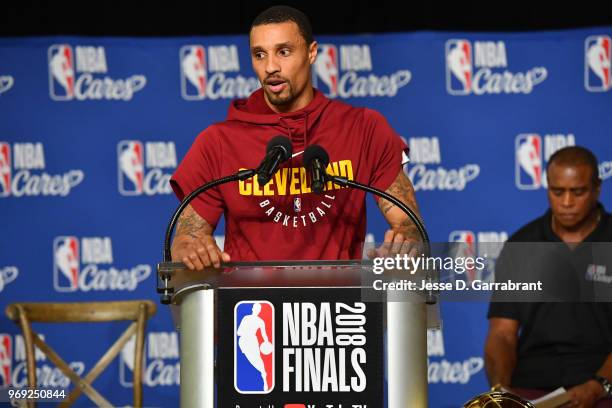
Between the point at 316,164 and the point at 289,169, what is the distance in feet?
1.54

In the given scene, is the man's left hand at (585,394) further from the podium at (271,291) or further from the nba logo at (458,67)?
the podium at (271,291)

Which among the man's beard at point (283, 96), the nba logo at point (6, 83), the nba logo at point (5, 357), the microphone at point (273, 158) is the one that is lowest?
the nba logo at point (5, 357)

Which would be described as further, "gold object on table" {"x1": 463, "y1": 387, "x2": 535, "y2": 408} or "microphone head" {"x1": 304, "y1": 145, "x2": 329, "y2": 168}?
"gold object on table" {"x1": 463, "y1": 387, "x2": 535, "y2": 408}

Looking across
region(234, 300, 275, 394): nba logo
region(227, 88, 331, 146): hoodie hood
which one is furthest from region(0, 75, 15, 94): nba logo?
region(234, 300, 275, 394): nba logo

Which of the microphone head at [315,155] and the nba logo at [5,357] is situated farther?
the nba logo at [5,357]

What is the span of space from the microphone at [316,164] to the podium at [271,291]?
0.23 metres

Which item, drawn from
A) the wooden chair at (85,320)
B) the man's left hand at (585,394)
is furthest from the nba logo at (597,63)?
the wooden chair at (85,320)

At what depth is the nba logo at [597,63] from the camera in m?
4.84

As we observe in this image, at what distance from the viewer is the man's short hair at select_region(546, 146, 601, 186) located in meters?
4.34

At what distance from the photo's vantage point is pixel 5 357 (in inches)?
194

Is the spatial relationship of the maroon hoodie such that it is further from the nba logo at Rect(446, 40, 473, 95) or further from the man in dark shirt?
the nba logo at Rect(446, 40, 473, 95)

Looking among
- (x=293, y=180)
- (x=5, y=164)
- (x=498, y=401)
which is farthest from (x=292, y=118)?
(x=5, y=164)

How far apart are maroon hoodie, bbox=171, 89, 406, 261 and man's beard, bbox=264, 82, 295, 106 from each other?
0.14 ft

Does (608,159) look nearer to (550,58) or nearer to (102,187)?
(550,58)
